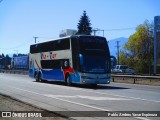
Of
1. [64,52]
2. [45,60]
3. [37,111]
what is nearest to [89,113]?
Result: [37,111]

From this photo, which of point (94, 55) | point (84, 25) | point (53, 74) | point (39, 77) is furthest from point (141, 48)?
point (94, 55)

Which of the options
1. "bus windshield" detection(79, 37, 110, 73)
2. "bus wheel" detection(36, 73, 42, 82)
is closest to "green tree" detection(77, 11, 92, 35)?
"bus wheel" detection(36, 73, 42, 82)

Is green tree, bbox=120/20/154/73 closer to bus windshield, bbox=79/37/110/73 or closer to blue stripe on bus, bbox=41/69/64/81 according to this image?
blue stripe on bus, bbox=41/69/64/81

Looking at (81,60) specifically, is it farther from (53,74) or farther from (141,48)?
(141,48)

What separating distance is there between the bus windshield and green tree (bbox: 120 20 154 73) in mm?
60060

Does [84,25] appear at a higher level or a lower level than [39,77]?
higher

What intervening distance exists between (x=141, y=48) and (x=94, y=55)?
66052 millimetres

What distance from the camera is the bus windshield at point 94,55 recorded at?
27141mm

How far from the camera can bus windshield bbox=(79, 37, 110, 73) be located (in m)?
27.1

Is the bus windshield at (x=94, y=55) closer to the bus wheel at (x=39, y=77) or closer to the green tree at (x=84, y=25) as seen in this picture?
the bus wheel at (x=39, y=77)

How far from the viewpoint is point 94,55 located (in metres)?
27.3

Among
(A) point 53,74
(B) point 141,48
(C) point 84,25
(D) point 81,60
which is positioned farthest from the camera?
(C) point 84,25

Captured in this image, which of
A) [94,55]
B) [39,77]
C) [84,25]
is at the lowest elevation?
[39,77]

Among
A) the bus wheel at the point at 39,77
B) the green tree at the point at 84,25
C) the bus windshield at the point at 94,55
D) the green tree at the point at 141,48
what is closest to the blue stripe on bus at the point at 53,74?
the bus wheel at the point at 39,77
